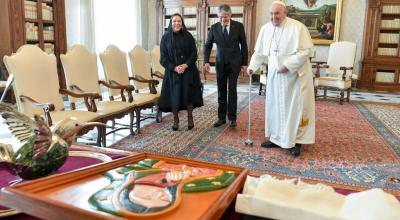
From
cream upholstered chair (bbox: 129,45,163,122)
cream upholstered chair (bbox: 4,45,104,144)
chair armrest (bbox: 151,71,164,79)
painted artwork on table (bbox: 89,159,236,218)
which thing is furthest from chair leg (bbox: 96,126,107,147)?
painted artwork on table (bbox: 89,159,236,218)

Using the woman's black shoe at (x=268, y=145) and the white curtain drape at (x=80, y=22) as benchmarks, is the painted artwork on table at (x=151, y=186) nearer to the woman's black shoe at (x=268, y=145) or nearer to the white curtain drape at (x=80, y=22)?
the woman's black shoe at (x=268, y=145)

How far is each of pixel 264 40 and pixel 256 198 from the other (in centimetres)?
299

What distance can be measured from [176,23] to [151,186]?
356 cm

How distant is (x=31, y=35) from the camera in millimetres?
5773

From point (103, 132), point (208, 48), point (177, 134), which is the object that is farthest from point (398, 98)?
point (103, 132)

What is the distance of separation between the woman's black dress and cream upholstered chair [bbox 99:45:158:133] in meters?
0.25

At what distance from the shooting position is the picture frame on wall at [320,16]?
875 centimetres

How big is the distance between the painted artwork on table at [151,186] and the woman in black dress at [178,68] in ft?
10.5

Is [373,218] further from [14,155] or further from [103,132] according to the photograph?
[103,132]

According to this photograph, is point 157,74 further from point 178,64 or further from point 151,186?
point 151,186

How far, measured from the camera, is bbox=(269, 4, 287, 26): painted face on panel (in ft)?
11.3

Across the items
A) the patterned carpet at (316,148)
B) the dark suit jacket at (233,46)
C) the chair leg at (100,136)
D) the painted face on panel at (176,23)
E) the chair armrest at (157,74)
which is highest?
the painted face on panel at (176,23)

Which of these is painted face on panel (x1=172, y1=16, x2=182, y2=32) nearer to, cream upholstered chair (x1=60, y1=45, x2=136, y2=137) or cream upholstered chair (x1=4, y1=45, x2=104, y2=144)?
cream upholstered chair (x1=60, y1=45, x2=136, y2=137)

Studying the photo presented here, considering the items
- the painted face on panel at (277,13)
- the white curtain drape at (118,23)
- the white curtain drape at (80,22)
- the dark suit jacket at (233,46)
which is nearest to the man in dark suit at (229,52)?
the dark suit jacket at (233,46)
